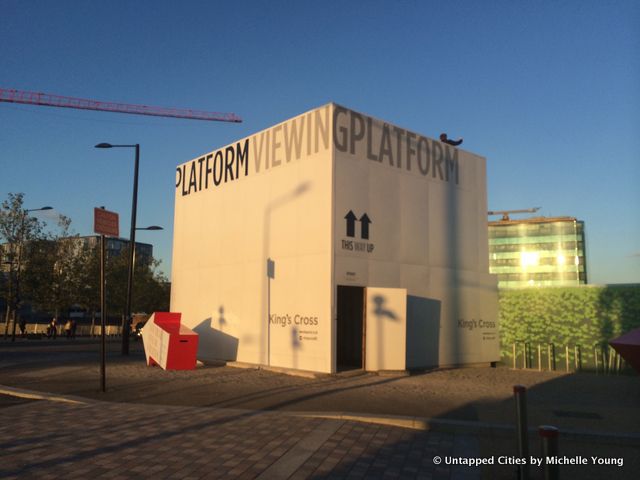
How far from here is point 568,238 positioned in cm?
12700

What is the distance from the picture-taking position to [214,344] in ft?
62.7

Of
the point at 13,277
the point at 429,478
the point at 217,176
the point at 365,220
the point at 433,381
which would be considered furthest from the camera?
the point at 13,277

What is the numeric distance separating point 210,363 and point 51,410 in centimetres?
998

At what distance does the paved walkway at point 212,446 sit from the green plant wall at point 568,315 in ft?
43.8

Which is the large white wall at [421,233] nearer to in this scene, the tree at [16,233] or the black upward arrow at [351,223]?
the black upward arrow at [351,223]

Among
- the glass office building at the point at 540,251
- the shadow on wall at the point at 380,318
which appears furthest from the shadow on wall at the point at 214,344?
the glass office building at the point at 540,251

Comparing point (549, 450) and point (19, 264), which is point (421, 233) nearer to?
point (549, 450)

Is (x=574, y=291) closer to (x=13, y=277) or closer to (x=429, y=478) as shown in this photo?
(x=429, y=478)

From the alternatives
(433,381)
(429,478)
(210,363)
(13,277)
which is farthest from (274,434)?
(13,277)

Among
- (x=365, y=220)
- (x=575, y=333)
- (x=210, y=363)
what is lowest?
(x=210, y=363)

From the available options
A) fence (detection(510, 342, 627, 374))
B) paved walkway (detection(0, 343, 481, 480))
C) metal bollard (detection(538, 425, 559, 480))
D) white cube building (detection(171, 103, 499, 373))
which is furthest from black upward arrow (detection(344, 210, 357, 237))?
metal bollard (detection(538, 425, 559, 480))

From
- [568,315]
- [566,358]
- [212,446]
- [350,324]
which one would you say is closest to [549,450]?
[212,446]

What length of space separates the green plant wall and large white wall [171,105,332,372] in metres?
9.18

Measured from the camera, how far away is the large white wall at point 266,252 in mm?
15438
